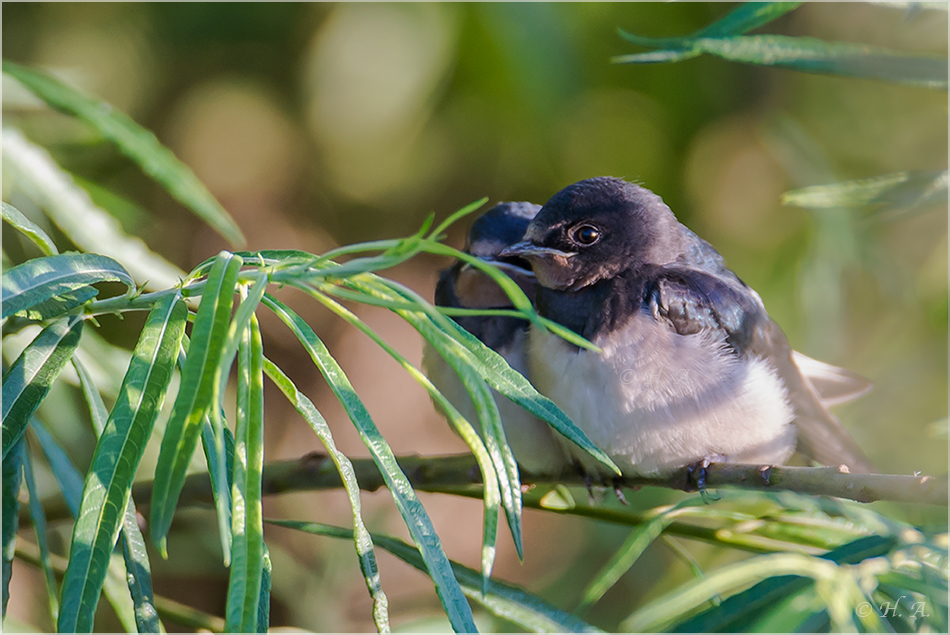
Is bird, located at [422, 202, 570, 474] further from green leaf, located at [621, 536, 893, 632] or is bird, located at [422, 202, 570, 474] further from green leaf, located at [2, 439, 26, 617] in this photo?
green leaf, located at [2, 439, 26, 617]

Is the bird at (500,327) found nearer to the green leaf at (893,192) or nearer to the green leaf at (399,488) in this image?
the green leaf at (893,192)

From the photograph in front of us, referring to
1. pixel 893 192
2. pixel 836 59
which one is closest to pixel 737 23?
pixel 836 59

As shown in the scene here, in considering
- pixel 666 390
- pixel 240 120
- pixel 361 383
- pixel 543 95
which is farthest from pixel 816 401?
pixel 240 120

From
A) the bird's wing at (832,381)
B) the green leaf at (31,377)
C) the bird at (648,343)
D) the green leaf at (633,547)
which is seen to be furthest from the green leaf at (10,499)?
the bird's wing at (832,381)

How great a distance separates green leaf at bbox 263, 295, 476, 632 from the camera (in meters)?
0.66

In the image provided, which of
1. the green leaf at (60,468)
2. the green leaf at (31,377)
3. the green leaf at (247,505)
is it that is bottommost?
the green leaf at (247,505)

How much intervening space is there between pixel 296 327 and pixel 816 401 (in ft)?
4.05

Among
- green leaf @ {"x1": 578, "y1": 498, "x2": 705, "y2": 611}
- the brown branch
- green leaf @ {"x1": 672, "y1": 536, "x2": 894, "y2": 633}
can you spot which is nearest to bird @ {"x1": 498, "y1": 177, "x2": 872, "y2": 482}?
the brown branch

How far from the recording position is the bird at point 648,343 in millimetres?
1298

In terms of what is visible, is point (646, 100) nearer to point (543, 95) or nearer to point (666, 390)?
point (543, 95)

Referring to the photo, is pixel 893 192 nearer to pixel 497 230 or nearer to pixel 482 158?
pixel 497 230

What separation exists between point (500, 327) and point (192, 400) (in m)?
0.98

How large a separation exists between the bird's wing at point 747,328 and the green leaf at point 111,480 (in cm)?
88

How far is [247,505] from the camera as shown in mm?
575
